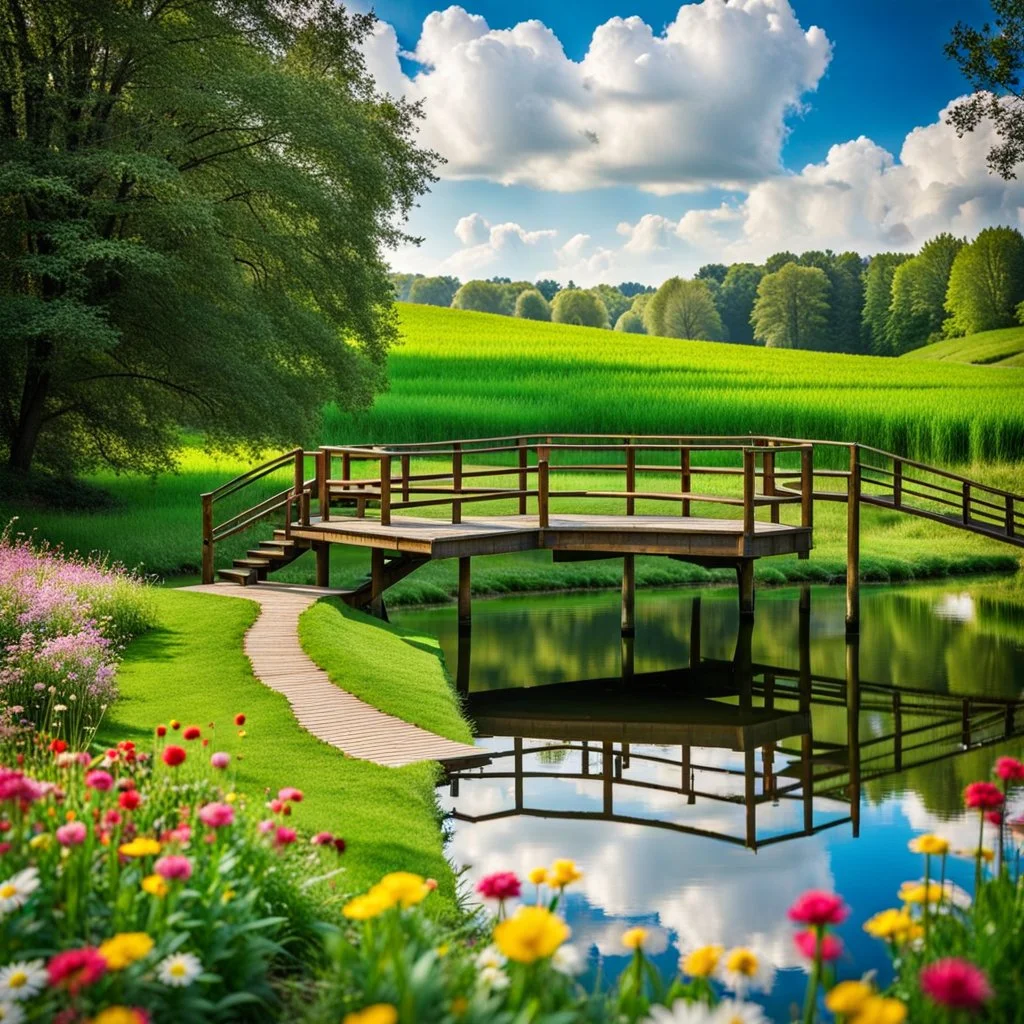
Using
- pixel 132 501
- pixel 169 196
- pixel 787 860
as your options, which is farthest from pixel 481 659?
pixel 132 501

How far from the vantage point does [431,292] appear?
183250 mm

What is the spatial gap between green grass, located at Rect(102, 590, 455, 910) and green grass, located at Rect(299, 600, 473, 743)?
0.56ft

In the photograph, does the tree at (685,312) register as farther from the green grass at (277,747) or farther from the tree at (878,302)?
the green grass at (277,747)

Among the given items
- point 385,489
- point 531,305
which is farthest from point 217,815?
point 531,305

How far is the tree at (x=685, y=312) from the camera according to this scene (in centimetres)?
12269

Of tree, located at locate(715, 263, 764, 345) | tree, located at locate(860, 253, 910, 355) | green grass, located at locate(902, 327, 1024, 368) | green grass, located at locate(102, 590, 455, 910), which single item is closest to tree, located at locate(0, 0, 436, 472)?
green grass, located at locate(102, 590, 455, 910)

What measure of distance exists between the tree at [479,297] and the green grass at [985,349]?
68247 millimetres

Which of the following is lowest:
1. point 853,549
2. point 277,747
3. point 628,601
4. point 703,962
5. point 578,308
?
point 628,601

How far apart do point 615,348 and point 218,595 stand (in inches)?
1750

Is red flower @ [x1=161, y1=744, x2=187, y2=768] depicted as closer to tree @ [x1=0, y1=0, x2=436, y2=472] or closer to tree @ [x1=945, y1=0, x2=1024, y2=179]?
tree @ [x1=0, y1=0, x2=436, y2=472]

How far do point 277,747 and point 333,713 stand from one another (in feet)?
5.11

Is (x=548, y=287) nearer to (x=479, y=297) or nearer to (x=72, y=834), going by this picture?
(x=479, y=297)

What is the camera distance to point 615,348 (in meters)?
62.5

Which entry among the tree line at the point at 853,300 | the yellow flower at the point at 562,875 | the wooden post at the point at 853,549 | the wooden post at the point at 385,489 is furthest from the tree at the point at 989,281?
the yellow flower at the point at 562,875
